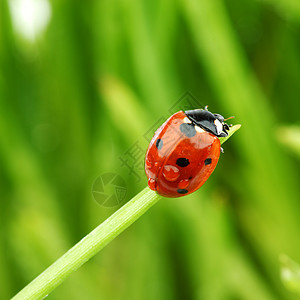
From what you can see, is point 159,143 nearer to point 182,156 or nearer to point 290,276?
point 182,156

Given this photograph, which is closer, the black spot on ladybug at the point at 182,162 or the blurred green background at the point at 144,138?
the black spot on ladybug at the point at 182,162

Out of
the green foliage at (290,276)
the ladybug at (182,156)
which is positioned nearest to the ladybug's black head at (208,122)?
the ladybug at (182,156)

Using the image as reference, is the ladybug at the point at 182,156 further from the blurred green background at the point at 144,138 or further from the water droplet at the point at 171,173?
the blurred green background at the point at 144,138

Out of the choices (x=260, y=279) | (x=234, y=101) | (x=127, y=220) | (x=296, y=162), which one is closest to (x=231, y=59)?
(x=234, y=101)

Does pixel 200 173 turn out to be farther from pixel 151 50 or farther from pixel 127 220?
pixel 151 50

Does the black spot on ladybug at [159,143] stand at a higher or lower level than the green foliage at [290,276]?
higher

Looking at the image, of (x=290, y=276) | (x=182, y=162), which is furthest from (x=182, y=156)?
(x=290, y=276)
